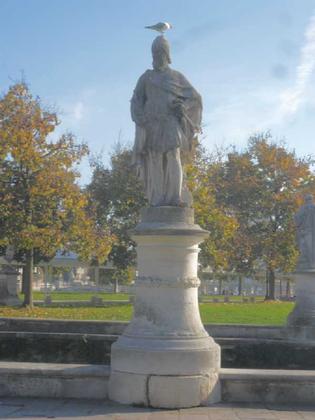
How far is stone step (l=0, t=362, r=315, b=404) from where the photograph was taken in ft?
21.7

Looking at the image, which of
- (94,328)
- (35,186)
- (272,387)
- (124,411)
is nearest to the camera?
(124,411)

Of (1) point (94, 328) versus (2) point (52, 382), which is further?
(1) point (94, 328)

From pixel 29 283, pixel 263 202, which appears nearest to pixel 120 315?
pixel 29 283

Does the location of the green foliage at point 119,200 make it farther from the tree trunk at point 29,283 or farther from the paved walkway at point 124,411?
the paved walkway at point 124,411

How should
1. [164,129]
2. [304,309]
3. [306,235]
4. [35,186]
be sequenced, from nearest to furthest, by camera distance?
[164,129]
[304,309]
[306,235]
[35,186]

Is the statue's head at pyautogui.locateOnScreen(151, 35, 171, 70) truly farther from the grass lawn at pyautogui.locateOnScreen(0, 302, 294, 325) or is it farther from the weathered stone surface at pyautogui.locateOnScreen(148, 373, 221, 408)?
the grass lawn at pyautogui.locateOnScreen(0, 302, 294, 325)

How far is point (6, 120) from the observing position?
2478cm

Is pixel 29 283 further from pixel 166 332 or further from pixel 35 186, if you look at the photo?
pixel 166 332

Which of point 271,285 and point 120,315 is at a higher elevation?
point 271,285

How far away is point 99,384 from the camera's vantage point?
6.70 metres

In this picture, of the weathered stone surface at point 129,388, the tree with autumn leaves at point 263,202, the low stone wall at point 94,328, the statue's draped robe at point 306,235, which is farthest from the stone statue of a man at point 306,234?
the tree with autumn leaves at point 263,202

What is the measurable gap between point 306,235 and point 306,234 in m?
0.03

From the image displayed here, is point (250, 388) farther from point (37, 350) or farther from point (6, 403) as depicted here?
point (37, 350)

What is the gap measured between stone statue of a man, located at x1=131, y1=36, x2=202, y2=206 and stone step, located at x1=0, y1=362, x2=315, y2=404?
2.11m
